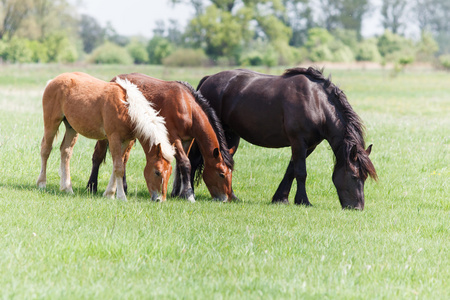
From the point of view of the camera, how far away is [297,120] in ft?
26.0

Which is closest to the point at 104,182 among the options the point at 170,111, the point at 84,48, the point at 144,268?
the point at 170,111

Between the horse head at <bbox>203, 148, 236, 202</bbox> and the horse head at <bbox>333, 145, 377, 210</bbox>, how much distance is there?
1690 millimetres

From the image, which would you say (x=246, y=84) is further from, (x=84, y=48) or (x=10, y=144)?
(x=84, y=48)

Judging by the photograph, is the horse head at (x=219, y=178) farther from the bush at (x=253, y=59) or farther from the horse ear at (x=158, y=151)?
the bush at (x=253, y=59)

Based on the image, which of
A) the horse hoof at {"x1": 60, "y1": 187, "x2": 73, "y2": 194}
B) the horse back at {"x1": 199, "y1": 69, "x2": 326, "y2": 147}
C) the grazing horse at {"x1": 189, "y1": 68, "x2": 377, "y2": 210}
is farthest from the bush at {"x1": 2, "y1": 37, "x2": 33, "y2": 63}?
the horse hoof at {"x1": 60, "y1": 187, "x2": 73, "y2": 194}

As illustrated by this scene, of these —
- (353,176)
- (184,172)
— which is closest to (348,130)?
(353,176)

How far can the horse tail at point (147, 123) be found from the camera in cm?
719

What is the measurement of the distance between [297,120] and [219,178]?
1499 millimetres

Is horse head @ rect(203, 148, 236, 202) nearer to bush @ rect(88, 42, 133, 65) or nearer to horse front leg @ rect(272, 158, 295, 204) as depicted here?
horse front leg @ rect(272, 158, 295, 204)

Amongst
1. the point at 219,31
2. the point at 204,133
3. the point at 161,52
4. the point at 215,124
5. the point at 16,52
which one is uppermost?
the point at 219,31

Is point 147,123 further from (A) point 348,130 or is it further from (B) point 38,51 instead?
(B) point 38,51

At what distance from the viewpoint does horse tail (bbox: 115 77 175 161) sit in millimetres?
7191

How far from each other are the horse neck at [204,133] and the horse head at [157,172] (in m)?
0.85

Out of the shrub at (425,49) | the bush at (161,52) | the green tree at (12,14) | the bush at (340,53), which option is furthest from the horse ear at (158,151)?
the shrub at (425,49)
